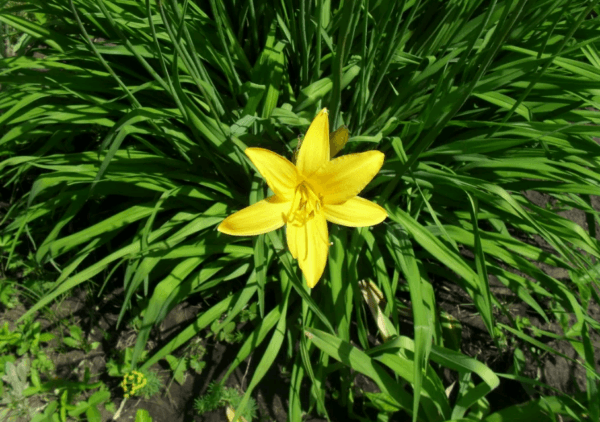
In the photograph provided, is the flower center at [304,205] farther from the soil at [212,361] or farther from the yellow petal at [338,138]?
the soil at [212,361]

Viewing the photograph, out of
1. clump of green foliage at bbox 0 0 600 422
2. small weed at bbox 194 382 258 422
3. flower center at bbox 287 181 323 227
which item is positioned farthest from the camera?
small weed at bbox 194 382 258 422

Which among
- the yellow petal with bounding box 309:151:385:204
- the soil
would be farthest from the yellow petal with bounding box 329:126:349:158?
the soil

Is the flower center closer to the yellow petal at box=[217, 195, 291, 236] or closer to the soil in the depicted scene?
the yellow petal at box=[217, 195, 291, 236]

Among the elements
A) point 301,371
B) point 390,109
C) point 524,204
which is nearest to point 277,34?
point 390,109

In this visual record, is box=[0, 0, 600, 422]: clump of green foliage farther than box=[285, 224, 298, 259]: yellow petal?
Yes

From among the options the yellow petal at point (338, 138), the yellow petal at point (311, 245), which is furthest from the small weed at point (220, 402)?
the yellow petal at point (338, 138)

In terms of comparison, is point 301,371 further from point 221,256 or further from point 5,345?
point 5,345
